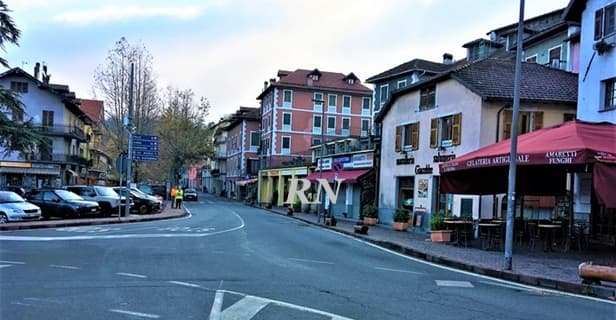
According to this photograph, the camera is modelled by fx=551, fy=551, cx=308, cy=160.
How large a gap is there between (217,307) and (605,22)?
60.2 feet

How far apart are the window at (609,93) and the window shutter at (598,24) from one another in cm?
170

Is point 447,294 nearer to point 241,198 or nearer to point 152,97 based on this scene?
point 152,97

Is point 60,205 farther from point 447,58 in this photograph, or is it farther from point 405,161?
point 447,58

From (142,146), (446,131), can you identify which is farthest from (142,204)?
(446,131)

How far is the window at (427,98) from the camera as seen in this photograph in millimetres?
26906

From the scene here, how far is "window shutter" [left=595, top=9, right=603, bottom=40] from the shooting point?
1993 cm

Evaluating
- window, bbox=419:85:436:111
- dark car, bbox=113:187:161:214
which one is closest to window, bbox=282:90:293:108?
dark car, bbox=113:187:161:214

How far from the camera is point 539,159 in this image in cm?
1488

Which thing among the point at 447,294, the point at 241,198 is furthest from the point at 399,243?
the point at 241,198

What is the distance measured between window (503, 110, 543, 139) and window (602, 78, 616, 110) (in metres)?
3.53

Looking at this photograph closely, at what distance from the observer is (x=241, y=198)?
3255 inches

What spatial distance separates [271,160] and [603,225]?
5172 cm

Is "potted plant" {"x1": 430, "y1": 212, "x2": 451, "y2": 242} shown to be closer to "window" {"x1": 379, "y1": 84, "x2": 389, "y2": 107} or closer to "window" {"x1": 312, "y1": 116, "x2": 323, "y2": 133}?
"window" {"x1": 379, "y1": 84, "x2": 389, "y2": 107}

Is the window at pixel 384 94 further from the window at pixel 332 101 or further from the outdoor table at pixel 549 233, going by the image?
the outdoor table at pixel 549 233
